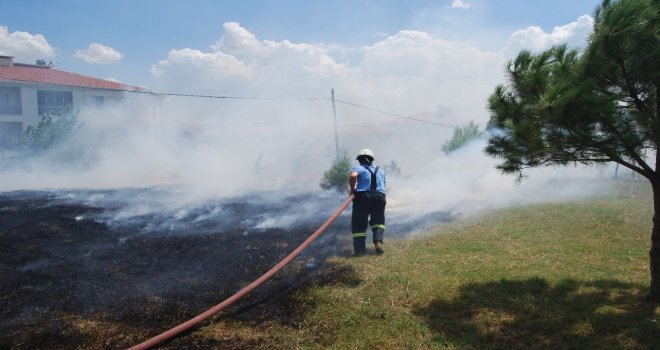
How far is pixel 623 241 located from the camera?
712 cm

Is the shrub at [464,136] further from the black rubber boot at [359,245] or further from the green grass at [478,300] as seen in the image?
the black rubber boot at [359,245]

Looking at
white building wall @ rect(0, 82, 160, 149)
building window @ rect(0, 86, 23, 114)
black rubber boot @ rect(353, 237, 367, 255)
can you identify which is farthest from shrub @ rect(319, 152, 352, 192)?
building window @ rect(0, 86, 23, 114)

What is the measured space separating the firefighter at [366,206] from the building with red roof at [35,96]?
25.9 metres

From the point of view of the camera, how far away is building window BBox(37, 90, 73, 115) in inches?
1255

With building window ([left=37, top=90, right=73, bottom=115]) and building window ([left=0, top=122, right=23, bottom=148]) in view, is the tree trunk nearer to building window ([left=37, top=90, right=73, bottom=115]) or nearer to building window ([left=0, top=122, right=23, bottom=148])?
building window ([left=37, top=90, right=73, bottom=115])

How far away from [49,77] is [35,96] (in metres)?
3.33

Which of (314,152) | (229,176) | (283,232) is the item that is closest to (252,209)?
(283,232)

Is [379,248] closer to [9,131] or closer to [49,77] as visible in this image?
[9,131]

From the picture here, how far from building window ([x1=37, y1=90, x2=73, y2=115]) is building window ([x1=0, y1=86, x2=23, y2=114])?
126 centimetres

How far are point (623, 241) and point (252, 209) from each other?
791 cm

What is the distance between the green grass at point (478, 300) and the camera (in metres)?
3.90

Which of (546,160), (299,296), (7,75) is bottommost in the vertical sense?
(299,296)

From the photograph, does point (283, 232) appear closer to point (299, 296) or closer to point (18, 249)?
point (299, 296)

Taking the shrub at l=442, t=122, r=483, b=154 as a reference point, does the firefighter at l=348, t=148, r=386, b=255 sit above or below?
below
